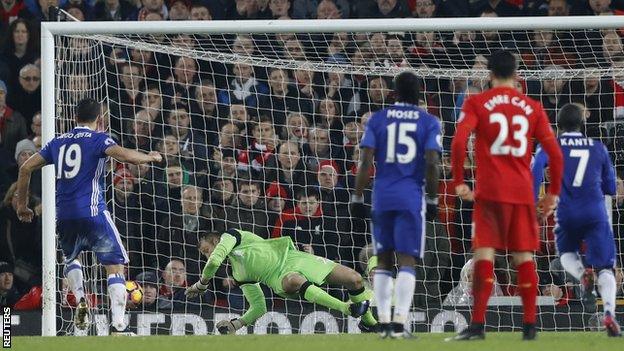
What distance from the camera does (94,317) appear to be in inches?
592

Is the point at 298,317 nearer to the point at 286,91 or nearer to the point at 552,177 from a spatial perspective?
the point at 286,91

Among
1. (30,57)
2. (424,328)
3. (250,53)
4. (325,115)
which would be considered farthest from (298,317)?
(30,57)

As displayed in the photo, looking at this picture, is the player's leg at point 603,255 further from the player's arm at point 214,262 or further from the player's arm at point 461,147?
the player's arm at point 214,262

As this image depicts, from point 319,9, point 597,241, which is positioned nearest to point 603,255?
point 597,241

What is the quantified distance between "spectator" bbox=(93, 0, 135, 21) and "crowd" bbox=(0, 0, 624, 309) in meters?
0.93

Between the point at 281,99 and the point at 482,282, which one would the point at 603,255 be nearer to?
the point at 482,282

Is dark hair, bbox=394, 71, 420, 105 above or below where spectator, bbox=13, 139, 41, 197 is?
below

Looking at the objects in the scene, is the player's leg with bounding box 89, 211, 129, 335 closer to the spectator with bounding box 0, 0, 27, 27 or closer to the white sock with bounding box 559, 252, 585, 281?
the white sock with bounding box 559, 252, 585, 281

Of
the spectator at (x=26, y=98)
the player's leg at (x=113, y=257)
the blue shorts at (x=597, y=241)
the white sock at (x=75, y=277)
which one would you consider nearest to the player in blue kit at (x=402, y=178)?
the blue shorts at (x=597, y=241)

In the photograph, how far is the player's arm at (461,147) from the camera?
10.2 metres

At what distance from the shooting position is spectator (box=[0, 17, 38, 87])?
58.6ft

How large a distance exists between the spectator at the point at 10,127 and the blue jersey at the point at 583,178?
7348 millimetres

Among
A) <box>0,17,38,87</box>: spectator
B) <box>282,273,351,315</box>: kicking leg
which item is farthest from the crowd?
<box>282,273,351,315</box>: kicking leg

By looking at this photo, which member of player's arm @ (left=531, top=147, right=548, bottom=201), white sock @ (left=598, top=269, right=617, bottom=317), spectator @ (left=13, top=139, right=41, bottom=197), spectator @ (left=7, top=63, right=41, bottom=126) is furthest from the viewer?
spectator @ (left=7, top=63, right=41, bottom=126)
